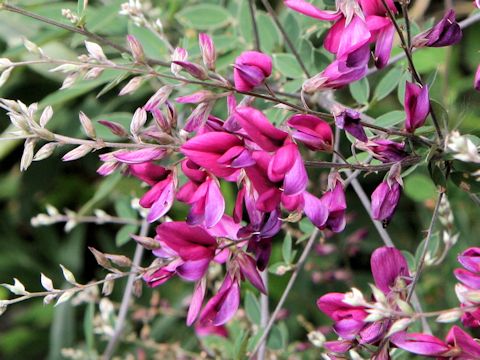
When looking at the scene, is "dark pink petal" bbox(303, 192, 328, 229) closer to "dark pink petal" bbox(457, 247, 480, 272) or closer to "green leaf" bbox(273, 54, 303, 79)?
Result: "dark pink petal" bbox(457, 247, 480, 272)

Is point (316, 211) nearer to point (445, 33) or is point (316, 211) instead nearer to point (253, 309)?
point (445, 33)

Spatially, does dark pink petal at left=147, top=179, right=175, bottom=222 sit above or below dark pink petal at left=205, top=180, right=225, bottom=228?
below

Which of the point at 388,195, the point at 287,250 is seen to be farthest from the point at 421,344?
the point at 287,250

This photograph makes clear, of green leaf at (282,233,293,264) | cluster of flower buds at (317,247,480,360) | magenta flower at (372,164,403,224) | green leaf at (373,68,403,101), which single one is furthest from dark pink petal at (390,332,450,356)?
green leaf at (373,68,403,101)

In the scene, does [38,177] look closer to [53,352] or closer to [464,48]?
[53,352]

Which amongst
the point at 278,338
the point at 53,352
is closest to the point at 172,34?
the point at 278,338

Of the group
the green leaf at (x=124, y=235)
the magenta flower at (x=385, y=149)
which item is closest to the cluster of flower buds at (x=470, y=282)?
the magenta flower at (x=385, y=149)
